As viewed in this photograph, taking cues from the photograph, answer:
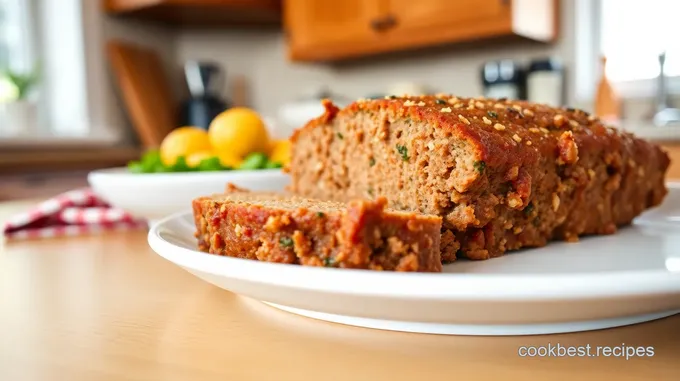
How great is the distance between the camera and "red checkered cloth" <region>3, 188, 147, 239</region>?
64.2 inches

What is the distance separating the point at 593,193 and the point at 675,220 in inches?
14.2

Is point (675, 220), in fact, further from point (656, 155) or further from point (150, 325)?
point (150, 325)

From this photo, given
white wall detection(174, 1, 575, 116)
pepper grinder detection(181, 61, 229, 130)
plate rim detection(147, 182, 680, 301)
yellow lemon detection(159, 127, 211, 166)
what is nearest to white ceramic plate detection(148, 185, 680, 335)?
plate rim detection(147, 182, 680, 301)

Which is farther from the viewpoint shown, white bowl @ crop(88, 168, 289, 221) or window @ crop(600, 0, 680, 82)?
window @ crop(600, 0, 680, 82)

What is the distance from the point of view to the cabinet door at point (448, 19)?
12.5ft

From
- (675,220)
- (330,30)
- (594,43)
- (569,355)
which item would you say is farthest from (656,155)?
(330,30)

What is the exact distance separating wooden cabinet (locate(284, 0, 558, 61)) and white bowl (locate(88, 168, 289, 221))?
2.72m

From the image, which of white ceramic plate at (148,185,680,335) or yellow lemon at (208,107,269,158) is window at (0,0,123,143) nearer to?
yellow lemon at (208,107,269,158)

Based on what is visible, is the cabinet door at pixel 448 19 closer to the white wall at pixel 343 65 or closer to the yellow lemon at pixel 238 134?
the white wall at pixel 343 65

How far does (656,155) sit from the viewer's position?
1.46m

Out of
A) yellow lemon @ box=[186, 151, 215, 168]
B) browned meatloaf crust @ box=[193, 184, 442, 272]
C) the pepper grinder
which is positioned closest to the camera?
browned meatloaf crust @ box=[193, 184, 442, 272]

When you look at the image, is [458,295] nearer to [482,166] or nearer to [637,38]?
[482,166]

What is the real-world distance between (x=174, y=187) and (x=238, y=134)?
1.76ft

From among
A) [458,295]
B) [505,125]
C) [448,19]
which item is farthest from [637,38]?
[458,295]
